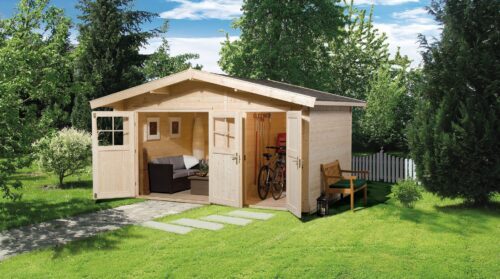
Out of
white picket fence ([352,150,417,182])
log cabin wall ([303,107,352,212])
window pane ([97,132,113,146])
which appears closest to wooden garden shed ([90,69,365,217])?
log cabin wall ([303,107,352,212])

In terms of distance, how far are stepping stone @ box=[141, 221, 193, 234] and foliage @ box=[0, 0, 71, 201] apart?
245 centimetres

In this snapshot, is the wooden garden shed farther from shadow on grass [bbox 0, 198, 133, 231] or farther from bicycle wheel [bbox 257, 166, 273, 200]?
shadow on grass [bbox 0, 198, 133, 231]

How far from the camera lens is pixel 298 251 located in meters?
7.39

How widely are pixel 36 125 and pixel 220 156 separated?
399 centimetres

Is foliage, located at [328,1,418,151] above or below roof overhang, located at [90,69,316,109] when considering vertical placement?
above

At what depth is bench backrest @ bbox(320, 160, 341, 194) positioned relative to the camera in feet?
36.8

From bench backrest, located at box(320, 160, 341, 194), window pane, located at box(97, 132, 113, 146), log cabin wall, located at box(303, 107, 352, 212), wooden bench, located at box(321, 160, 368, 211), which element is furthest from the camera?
window pane, located at box(97, 132, 113, 146)

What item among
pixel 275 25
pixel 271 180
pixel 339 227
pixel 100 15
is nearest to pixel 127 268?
pixel 339 227

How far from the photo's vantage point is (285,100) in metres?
10.2

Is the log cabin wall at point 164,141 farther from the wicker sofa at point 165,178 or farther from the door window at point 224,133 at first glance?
the door window at point 224,133

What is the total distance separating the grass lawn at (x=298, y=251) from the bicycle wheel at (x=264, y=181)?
2.44 m

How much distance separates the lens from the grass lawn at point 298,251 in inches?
263

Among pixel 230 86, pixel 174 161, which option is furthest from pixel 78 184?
pixel 230 86

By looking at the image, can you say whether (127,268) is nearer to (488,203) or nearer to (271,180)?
(271,180)
